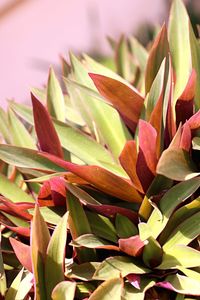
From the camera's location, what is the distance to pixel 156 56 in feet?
4.75

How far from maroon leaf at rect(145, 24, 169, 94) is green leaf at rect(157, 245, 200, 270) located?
1.24 feet

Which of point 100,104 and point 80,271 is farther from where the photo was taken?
point 100,104

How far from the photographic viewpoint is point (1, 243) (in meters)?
1.39

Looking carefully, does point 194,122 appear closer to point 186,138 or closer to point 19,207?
point 186,138

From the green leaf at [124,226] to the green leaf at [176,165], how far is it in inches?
6.1

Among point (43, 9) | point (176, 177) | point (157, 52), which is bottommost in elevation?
point (43, 9)

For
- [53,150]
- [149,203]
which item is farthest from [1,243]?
[149,203]

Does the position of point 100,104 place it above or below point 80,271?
above

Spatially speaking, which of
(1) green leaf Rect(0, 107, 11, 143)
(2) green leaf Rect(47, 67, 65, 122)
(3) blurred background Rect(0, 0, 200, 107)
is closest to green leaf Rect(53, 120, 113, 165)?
(2) green leaf Rect(47, 67, 65, 122)

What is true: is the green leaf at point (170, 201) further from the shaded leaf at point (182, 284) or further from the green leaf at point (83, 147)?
the green leaf at point (83, 147)

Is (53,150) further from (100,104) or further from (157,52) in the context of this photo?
(157,52)

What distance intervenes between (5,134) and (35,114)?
0.30 meters

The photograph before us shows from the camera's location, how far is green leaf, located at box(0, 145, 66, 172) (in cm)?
134

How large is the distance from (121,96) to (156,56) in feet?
0.50
